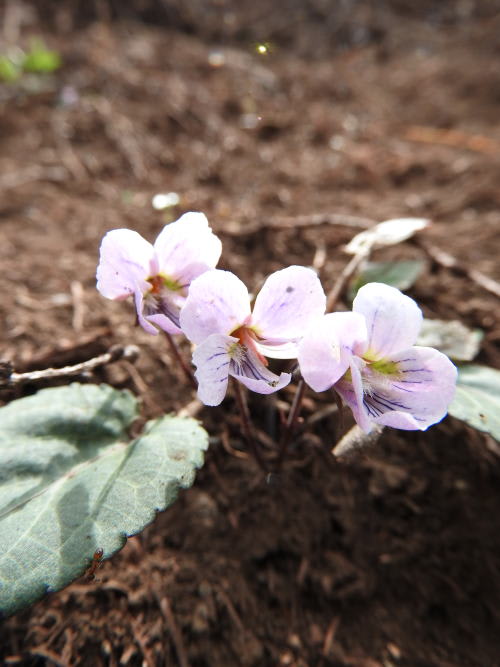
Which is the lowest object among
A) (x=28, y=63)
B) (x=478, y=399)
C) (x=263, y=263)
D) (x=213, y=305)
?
(x=478, y=399)

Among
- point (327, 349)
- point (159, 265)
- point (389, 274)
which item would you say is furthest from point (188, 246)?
point (389, 274)

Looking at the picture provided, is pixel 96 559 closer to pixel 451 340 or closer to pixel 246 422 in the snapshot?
pixel 246 422

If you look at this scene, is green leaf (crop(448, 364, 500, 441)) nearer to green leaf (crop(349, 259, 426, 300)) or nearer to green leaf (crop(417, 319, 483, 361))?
green leaf (crop(417, 319, 483, 361))

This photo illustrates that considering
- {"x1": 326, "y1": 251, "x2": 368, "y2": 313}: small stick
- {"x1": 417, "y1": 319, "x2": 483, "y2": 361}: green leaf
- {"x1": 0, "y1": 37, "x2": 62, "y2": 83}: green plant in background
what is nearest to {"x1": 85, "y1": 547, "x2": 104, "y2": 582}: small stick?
{"x1": 417, "y1": 319, "x2": 483, "y2": 361}: green leaf

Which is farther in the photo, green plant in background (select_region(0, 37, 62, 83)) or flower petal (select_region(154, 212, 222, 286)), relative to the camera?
green plant in background (select_region(0, 37, 62, 83))

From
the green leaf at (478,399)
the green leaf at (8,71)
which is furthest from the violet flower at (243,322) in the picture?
the green leaf at (8,71)

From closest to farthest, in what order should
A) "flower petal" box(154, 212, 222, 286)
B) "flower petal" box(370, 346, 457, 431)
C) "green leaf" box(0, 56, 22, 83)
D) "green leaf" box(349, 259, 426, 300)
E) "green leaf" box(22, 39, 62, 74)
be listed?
"flower petal" box(370, 346, 457, 431) → "flower petal" box(154, 212, 222, 286) → "green leaf" box(349, 259, 426, 300) → "green leaf" box(0, 56, 22, 83) → "green leaf" box(22, 39, 62, 74)

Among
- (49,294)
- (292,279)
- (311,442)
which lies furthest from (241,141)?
(292,279)
